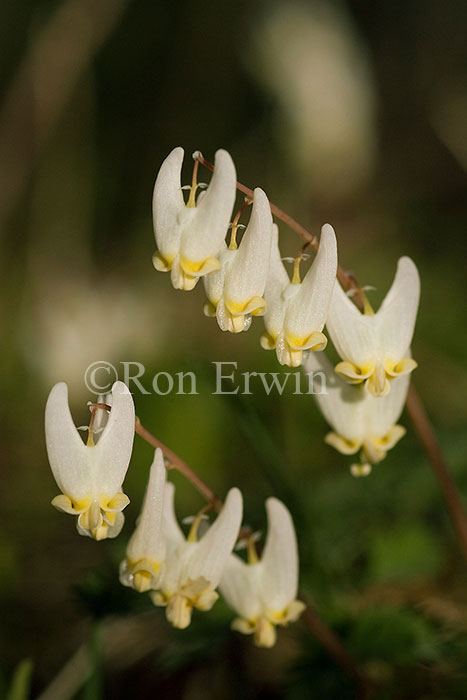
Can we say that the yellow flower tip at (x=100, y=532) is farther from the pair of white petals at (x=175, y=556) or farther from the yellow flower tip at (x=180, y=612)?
the yellow flower tip at (x=180, y=612)

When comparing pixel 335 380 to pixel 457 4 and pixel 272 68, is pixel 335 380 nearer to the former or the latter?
pixel 272 68

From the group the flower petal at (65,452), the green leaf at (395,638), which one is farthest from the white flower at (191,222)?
the green leaf at (395,638)

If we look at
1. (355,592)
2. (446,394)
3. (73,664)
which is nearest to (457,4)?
(446,394)

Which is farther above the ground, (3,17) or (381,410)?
(3,17)

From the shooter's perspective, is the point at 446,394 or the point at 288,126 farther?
the point at 288,126

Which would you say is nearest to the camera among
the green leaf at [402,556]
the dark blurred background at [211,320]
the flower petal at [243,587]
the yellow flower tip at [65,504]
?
the yellow flower tip at [65,504]

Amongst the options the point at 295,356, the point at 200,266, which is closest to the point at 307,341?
the point at 295,356

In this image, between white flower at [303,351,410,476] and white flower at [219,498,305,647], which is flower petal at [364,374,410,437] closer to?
white flower at [303,351,410,476]

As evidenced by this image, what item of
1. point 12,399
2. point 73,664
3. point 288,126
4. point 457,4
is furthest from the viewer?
point 457,4
